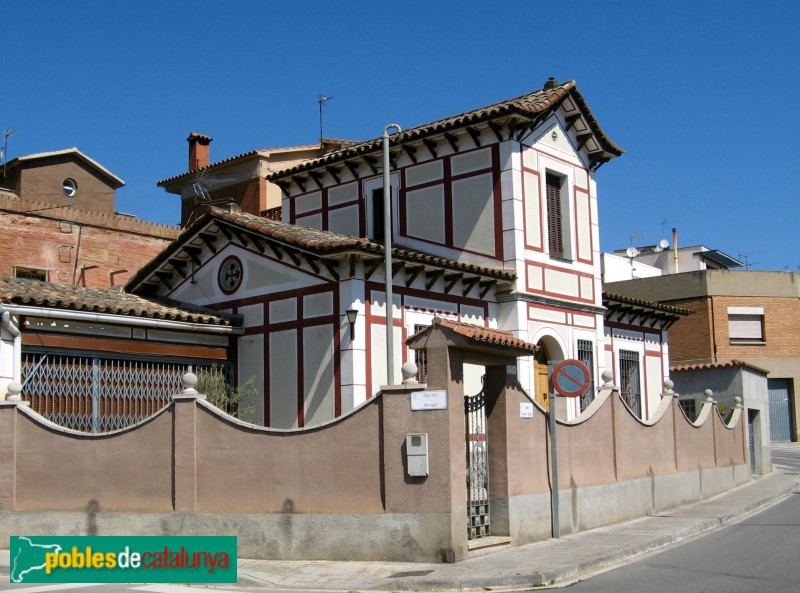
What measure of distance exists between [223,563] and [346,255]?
699 cm

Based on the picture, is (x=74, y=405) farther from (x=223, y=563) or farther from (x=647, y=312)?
(x=647, y=312)

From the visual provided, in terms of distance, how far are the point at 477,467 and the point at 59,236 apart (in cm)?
1971

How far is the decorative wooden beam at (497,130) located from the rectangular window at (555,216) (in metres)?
1.77

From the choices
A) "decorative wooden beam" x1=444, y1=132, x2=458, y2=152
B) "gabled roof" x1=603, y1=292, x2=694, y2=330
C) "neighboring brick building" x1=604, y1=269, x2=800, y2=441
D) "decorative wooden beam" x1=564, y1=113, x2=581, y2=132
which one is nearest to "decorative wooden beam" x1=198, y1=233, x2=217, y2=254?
"decorative wooden beam" x1=444, y1=132, x2=458, y2=152

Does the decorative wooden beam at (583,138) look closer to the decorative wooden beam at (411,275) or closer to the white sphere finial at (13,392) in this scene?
the decorative wooden beam at (411,275)

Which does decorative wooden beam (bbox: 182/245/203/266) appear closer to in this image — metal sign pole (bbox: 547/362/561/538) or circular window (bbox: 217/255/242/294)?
circular window (bbox: 217/255/242/294)

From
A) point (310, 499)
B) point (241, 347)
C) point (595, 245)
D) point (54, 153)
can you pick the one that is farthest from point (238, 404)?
point (54, 153)

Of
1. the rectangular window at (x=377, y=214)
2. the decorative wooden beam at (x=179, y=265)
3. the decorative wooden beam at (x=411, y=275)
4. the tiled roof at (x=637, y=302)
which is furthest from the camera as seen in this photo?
the tiled roof at (x=637, y=302)

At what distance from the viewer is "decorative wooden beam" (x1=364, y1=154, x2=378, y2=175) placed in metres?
22.1

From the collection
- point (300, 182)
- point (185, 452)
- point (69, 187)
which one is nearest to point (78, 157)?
point (69, 187)

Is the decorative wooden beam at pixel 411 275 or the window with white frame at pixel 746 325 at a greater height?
the window with white frame at pixel 746 325

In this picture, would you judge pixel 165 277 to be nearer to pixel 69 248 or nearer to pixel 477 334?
pixel 69 248

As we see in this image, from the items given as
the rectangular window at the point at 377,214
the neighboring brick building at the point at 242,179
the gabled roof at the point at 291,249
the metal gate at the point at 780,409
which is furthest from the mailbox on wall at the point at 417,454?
the metal gate at the point at 780,409

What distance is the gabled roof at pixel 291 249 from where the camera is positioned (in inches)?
653
